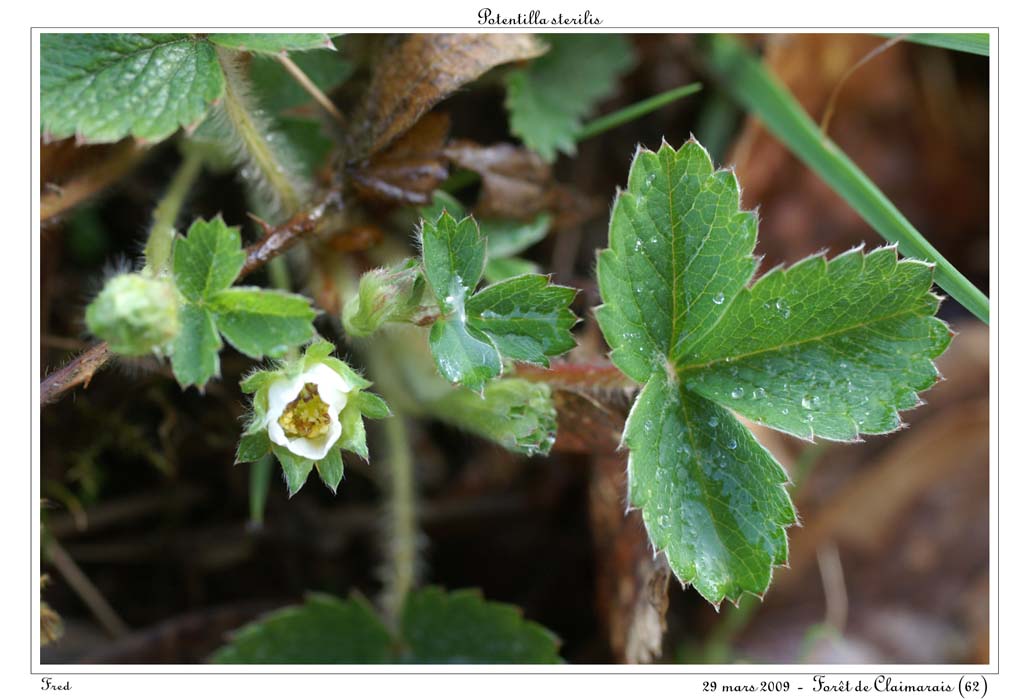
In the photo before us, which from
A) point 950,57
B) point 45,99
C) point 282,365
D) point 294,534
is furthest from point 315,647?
point 950,57

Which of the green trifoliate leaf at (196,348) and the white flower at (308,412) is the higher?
the green trifoliate leaf at (196,348)

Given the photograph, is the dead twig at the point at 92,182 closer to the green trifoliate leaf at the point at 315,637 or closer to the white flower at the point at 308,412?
the white flower at the point at 308,412

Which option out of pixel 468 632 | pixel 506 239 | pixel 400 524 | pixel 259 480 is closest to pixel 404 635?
pixel 468 632

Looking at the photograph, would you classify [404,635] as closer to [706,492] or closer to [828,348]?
[706,492]

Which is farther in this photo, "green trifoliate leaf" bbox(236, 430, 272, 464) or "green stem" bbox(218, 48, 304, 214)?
"green stem" bbox(218, 48, 304, 214)

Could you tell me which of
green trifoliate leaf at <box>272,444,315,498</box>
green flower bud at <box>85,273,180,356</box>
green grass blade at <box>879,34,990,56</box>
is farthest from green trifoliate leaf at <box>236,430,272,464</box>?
green grass blade at <box>879,34,990,56</box>

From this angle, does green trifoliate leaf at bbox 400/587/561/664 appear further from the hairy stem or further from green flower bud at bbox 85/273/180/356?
the hairy stem
